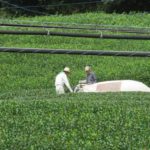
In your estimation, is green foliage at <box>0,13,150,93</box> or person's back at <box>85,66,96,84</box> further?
green foliage at <box>0,13,150,93</box>

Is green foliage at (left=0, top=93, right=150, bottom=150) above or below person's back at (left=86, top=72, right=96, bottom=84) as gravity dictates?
above

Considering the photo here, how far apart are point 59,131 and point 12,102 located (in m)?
2.86

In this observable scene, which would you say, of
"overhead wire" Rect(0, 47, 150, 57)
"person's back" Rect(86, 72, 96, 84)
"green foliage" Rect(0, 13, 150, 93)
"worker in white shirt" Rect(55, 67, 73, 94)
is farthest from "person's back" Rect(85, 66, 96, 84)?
"overhead wire" Rect(0, 47, 150, 57)

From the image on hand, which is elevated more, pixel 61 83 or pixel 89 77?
pixel 61 83

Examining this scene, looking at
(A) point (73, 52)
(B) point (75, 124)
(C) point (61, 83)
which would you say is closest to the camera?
(A) point (73, 52)

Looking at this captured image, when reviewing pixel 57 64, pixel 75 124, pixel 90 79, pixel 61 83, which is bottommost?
pixel 57 64

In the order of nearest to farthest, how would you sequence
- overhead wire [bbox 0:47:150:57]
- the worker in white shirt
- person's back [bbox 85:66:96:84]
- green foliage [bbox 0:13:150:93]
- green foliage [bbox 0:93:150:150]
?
overhead wire [bbox 0:47:150:57] < green foliage [bbox 0:93:150:150] < the worker in white shirt < person's back [bbox 85:66:96:84] < green foliage [bbox 0:13:150:93]

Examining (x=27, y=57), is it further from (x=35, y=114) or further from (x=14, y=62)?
(x=35, y=114)

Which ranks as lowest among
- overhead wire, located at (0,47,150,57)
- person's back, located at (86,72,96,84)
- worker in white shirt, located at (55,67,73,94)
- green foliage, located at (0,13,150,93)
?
green foliage, located at (0,13,150,93)

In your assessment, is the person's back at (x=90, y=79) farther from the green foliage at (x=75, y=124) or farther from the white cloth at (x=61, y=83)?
the green foliage at (x=75, y=124)

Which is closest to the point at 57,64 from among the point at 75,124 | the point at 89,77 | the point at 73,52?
the point at 89,77

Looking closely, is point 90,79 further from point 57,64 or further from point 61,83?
point 57,64

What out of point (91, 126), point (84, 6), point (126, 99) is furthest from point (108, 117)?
point (84, 6)

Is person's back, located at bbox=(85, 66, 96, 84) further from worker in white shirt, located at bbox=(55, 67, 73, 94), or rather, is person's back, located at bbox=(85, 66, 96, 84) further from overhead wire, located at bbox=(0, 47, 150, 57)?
overhead wire, located at bbox=(0, 47, 150, 57)
